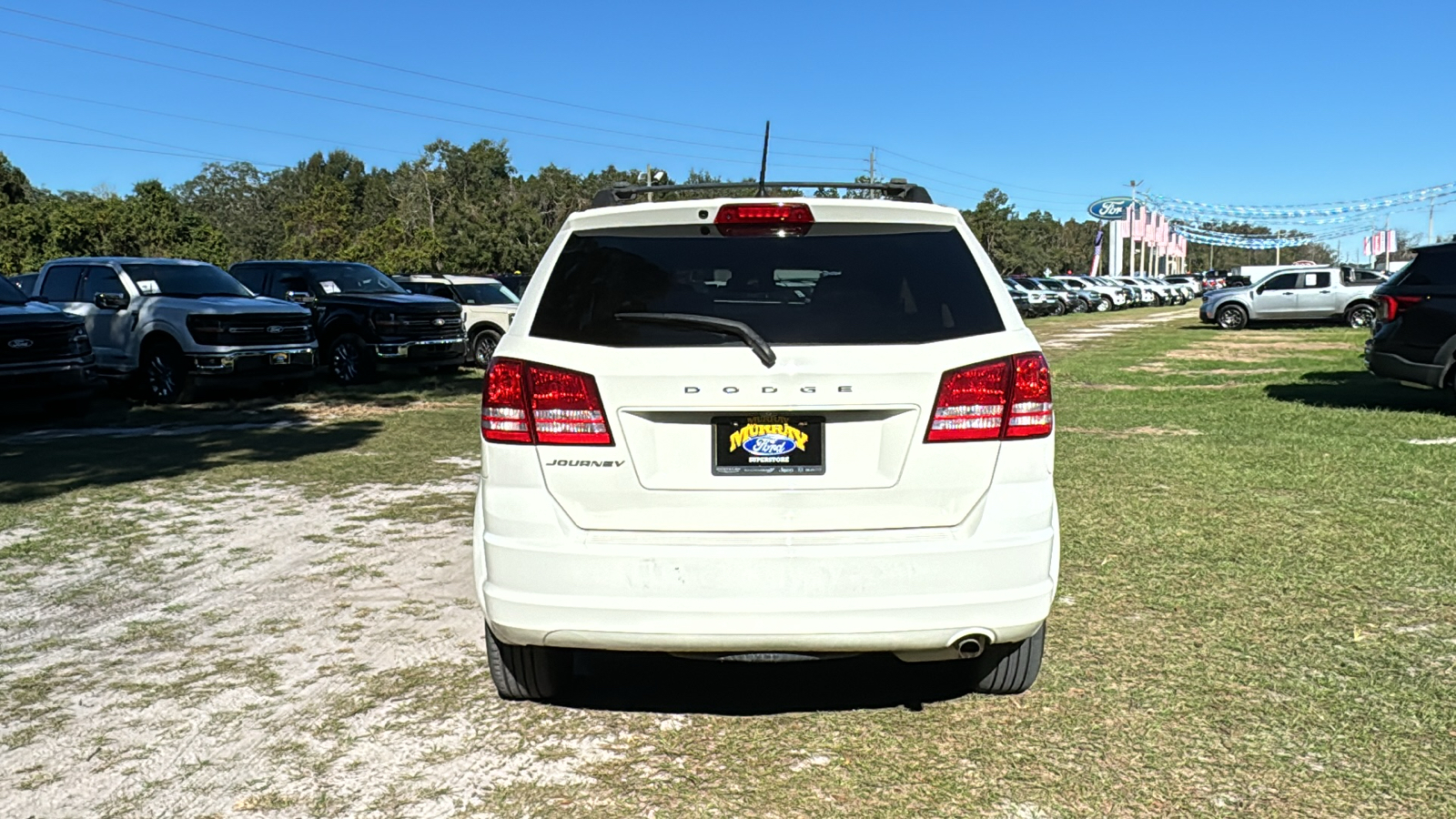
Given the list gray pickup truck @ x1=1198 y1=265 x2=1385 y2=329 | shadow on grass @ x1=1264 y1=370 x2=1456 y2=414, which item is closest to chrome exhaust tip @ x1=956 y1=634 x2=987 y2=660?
shadow on grass @ x1=1264 y1=370 x2=1456 y2=414

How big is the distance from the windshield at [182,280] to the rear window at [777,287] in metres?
13.1

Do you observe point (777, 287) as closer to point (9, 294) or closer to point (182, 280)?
point (9, 294)

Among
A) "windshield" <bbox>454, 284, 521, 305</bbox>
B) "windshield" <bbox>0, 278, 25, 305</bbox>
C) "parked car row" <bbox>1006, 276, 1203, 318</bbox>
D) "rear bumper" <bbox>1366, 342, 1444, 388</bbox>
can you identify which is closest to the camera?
"rear bumper" <bbox>1366, 342, 1444, 388</bbox>

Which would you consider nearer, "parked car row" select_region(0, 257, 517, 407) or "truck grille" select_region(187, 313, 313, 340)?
"parked car row" select_region(0, 257, 517, 407)

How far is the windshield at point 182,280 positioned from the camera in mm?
14914

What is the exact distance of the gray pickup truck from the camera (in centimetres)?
3203

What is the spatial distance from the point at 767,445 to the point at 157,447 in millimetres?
9268

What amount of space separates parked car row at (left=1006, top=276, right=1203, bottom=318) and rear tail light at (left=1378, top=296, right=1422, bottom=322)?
30615 mm

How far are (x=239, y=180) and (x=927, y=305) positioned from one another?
138 meters

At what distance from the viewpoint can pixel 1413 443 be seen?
963 centimetres

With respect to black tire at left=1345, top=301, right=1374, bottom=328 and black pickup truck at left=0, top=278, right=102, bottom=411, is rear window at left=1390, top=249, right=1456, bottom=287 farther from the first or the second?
black tire at left=1345, top=301, right=1374, bottom=328

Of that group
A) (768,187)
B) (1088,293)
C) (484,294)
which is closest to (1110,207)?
(1088,293)

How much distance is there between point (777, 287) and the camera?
364 cm

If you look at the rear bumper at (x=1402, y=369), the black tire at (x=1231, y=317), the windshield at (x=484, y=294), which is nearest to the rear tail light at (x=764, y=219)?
the rear bumper at (x=1402, y=369)
